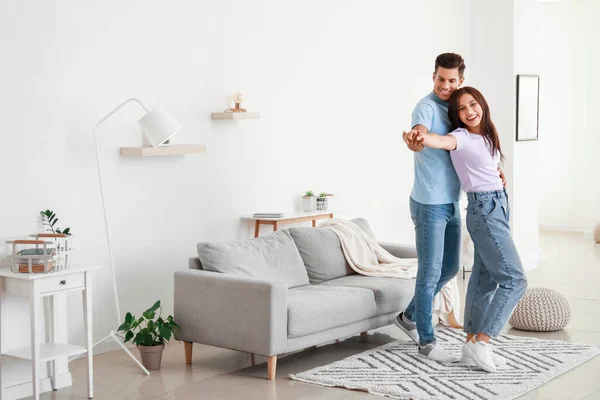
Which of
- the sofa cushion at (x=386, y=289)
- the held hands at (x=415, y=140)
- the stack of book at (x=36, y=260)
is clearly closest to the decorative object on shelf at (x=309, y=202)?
the sofa cushion at (x=386, y=289)

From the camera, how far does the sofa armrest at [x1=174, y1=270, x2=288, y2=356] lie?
4469 millimetres

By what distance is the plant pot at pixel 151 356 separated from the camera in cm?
477

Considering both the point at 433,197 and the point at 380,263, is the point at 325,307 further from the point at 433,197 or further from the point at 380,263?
the point at 380,263

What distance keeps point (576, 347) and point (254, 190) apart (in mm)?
2432

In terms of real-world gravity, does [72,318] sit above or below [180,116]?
below

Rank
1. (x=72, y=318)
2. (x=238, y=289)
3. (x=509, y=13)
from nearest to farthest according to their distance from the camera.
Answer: (x=238, y=289)
(x=72, y=318)
(x=509, y=13)

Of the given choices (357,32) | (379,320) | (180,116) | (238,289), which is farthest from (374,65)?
(238,289)

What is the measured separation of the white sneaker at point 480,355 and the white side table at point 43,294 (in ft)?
6.52

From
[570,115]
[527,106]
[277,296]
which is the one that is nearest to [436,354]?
[277,296]

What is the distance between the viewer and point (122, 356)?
509cm

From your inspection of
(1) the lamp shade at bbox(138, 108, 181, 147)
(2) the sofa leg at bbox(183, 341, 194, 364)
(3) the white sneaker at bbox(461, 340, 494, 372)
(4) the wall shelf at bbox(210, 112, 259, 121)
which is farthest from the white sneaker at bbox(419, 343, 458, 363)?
(4) the wall shelf at bbox(210, 112, 259, 121)

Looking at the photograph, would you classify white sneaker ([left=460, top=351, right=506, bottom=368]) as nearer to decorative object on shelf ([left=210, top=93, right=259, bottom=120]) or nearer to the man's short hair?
the man's short hair

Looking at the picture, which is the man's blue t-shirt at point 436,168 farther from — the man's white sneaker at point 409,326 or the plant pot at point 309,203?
the plant pot at point 309,203

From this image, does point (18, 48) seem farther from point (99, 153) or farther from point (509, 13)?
point (509, 13)
